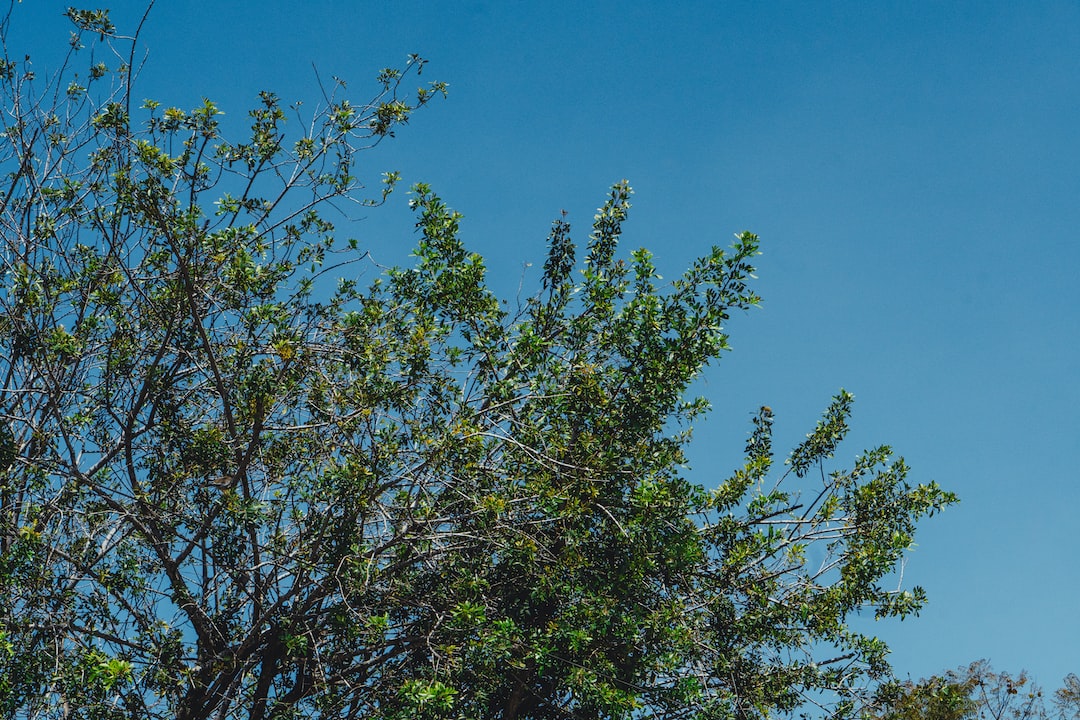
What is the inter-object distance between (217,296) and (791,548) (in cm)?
566

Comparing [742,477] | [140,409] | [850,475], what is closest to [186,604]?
[140,409]

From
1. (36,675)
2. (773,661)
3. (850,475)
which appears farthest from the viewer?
(850,475)

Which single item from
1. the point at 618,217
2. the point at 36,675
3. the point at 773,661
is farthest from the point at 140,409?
the point at 773,661

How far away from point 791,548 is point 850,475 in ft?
3.68

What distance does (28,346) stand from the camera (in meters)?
8.97

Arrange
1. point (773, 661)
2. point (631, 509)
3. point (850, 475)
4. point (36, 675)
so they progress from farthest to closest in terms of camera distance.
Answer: point (850, 475)
point (773, 661)
point (631, 509)
point (36, 675)

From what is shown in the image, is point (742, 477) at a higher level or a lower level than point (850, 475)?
lower

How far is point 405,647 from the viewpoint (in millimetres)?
9125

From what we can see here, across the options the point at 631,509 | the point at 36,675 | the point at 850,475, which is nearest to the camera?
the point at 36,675

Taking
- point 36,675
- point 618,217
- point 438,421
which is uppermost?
point 618,217

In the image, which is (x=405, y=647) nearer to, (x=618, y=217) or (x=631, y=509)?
(x=631, y=509)

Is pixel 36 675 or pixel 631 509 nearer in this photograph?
pixel 36 675

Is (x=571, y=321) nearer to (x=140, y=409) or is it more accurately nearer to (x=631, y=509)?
(x=631, y=509)

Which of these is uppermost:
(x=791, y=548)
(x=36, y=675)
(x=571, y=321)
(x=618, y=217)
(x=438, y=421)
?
(x=618, y=217)
